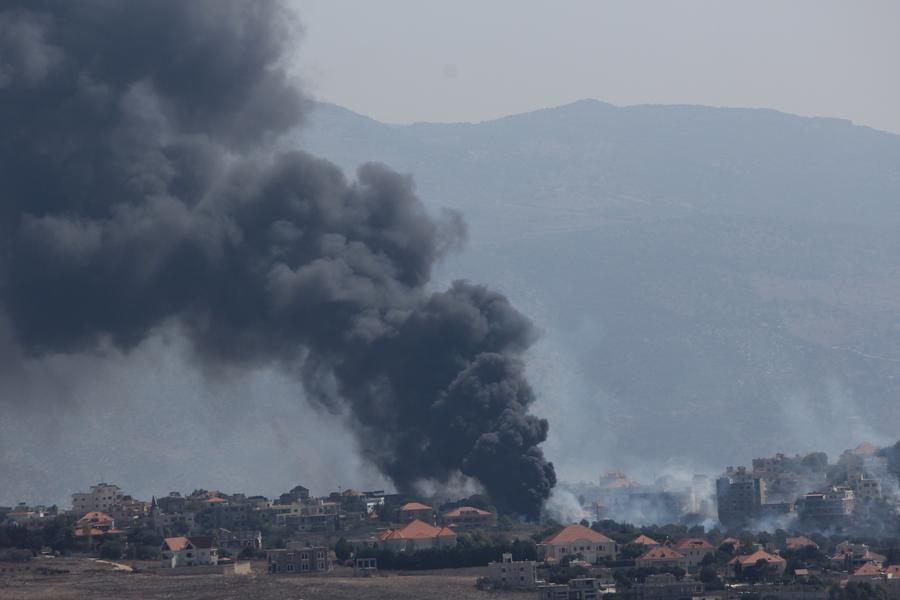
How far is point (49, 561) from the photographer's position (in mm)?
100562

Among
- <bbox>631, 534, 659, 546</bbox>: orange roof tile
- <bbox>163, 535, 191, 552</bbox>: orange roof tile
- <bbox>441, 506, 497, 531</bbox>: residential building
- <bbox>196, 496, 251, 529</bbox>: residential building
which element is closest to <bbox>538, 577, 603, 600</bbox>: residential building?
<bbox>631, 534, 659, 546</bbox>: orange roof tile

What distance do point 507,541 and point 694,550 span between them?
909cm

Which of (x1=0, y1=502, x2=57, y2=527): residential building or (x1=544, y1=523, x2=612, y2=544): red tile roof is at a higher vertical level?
(x1=0, y1=502, x2=57, y2=527): residential building

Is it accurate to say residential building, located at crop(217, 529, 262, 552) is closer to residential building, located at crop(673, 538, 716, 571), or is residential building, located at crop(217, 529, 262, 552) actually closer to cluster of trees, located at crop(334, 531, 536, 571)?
cluster of trees, located at crop(334, 531, 536, 571)

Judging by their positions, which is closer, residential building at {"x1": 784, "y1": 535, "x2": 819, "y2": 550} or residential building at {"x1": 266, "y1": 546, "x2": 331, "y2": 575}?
residential building at {"x1": 266, "y1": 546, "x2": 331, "y2": 575}

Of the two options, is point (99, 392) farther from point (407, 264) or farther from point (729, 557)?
point (729, 557)

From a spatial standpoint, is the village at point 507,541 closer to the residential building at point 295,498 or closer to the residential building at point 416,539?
the residential building at point 416,539

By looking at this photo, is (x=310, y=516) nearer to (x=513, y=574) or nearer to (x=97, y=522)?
(x=97, y=522)

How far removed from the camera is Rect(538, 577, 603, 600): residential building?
8669 cm

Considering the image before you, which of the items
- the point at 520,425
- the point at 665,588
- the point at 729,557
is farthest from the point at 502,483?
the point at 665,588

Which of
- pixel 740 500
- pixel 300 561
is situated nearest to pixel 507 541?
pixel 300 561

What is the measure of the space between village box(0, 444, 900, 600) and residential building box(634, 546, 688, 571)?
13 centimetres

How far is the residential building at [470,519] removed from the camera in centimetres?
10975

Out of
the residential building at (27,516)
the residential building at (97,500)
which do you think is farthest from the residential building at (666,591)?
the residential building at (97,500)
